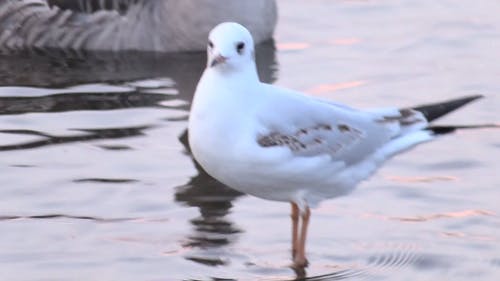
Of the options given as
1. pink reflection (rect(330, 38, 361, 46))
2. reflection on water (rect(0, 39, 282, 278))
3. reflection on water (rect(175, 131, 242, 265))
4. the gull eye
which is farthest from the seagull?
pink reflection (rect(330, 38, 361, 46))

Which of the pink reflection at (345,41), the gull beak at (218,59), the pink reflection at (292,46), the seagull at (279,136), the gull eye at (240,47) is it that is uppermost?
the gull eye at (240,47)

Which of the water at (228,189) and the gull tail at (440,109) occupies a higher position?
the gull tail at (440,109)

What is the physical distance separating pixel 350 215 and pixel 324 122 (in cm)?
106

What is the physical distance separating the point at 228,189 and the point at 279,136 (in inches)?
70.4

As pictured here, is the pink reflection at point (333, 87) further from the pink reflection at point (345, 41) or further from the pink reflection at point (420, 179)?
the pink reflection at point (420, 179)

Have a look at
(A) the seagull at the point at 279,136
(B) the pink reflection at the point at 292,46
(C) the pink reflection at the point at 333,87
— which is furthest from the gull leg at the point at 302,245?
(B) the pink reflection at the point at 292,46

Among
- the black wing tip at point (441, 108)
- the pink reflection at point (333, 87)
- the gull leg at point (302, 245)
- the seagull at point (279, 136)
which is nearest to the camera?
the seagull at point (279, 136)

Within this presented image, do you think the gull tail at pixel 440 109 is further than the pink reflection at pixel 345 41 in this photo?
No

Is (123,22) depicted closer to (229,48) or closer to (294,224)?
(294,224)

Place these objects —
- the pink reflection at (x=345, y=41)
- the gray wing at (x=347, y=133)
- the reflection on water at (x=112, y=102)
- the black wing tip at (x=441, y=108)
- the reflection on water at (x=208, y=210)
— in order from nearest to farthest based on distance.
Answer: the gray wing at (x=347, y=133)
the black wing tip at (x=441, y=108)
the reflection on water at (x=208, y=210)
the reflection on water at (x=112, y=102)
the pink reflection at (x=345, y=41)

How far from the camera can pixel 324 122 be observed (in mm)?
7469

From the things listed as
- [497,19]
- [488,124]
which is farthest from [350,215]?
[497,19]

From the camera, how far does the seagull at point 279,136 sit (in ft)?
23.1

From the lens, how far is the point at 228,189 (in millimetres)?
8922
